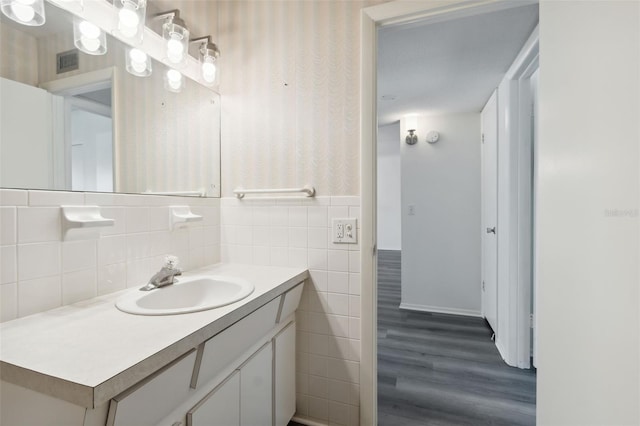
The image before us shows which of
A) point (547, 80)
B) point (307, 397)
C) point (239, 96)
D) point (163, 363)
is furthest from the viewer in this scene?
point (239, 96)

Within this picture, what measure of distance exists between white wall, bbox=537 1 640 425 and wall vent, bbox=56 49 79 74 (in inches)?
60.6

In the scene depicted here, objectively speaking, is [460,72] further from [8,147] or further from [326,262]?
[8,147]

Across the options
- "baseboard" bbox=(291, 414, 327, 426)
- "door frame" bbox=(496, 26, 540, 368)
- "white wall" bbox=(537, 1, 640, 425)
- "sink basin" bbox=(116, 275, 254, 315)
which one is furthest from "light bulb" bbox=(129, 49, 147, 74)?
"door frame" bbox=(496, 26, 540, 368)

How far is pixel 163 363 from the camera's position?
65 cm

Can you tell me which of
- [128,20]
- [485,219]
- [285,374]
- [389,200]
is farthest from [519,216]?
[389,200]

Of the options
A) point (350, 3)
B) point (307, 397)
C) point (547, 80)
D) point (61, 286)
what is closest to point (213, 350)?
point (61, 286)

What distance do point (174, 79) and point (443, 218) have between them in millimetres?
2770

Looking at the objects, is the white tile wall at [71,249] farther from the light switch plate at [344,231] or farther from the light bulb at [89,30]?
the light switch plate at [344,231]

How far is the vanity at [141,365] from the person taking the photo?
560 millimetres

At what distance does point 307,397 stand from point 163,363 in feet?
3.49

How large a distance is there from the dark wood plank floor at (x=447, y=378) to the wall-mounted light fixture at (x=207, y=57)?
2.07 m

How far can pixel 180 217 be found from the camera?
1325 millimetres

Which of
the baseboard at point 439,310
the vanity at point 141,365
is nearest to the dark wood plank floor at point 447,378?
the baseboard at point 439,310

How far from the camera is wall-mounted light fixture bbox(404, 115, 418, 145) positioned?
3197 millimetres
